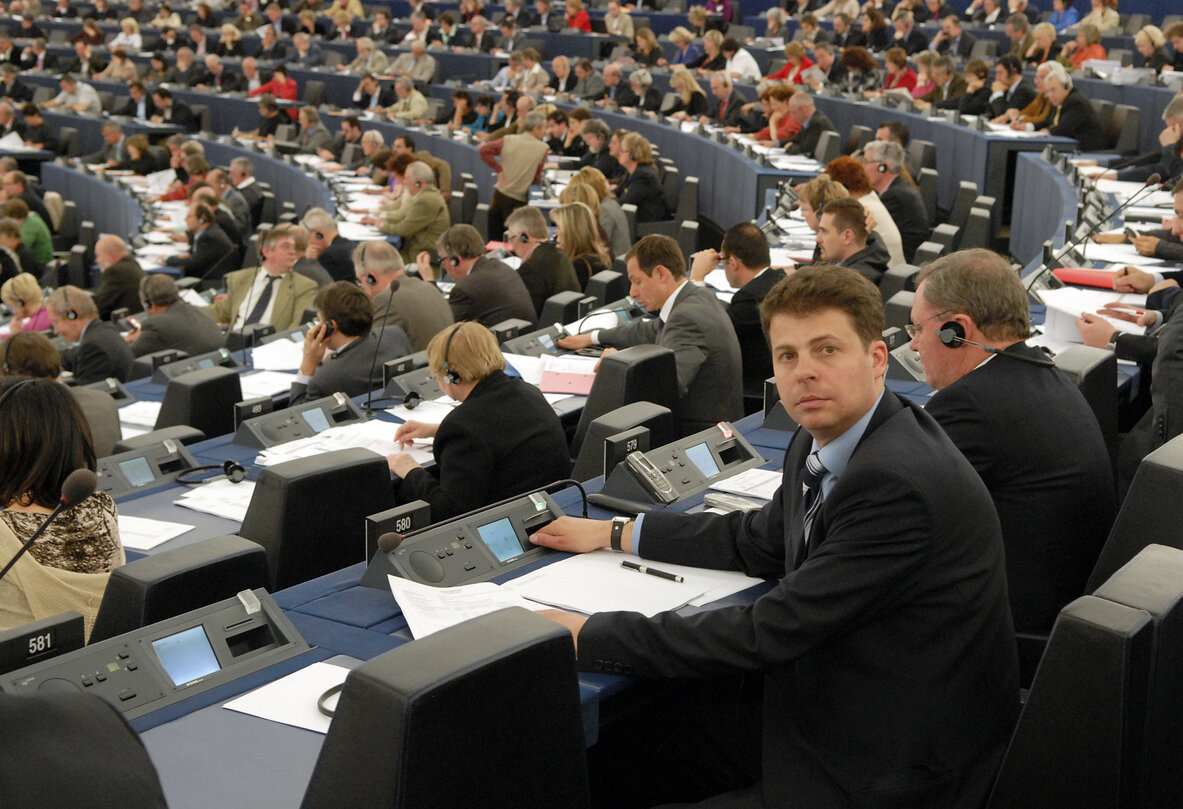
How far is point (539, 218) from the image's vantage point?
21.9 ft

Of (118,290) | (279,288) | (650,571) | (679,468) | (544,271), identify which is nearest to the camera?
(650,571)

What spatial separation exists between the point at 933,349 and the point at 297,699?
55.8 inches

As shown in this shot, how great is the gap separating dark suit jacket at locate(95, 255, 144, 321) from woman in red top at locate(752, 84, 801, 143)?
4526 millimetres

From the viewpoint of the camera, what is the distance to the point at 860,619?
1.86 meters

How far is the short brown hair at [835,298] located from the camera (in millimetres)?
1964

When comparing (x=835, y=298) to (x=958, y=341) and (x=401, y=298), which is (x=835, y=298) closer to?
(x=958, y=341)

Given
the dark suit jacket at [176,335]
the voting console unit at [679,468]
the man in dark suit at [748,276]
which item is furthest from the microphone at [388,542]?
the dark suit jacket at [176,335]

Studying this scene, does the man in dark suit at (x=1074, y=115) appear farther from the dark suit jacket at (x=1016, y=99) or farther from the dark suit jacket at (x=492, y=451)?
the dark suit jacket at (x=492, y=451)

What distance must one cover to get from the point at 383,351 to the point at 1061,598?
2986 millimetres

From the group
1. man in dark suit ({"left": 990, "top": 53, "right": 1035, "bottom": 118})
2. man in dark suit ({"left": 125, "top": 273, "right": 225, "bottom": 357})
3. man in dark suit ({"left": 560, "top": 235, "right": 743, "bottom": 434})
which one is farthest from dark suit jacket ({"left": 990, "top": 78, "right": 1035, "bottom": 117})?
man in dark suit ({"left": 125, "top": 273, "right": 225, "bottom": 357})

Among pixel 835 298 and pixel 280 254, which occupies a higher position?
pixel 835 298

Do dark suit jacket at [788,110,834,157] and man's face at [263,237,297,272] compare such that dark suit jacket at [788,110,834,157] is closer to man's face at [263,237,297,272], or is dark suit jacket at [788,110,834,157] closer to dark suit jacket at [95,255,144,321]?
man's face at [263,237,297,272]

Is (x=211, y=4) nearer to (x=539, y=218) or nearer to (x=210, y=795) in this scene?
(x=539, y=218)

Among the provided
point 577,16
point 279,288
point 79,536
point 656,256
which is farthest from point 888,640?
point 577,16
